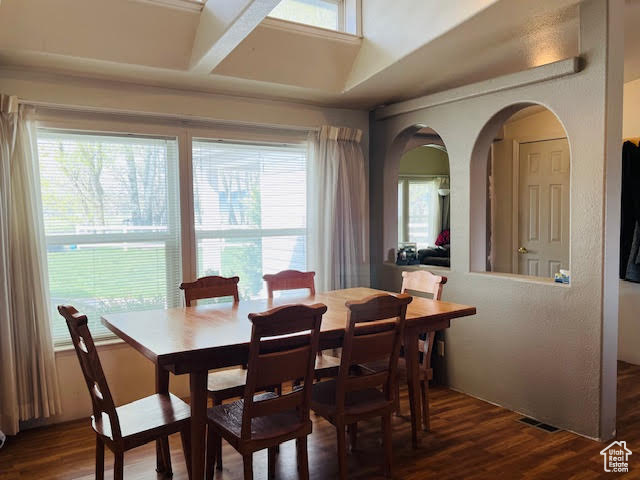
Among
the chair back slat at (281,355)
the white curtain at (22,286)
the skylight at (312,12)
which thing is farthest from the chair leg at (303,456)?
the skylight at (312,12)

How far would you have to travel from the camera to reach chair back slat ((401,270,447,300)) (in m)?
3.18

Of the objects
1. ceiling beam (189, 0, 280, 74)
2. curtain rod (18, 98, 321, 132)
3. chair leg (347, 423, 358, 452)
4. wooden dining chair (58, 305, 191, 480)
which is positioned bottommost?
chair leg (347, 423, 358, 452)

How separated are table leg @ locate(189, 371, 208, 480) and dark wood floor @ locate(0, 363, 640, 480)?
1.89 feet

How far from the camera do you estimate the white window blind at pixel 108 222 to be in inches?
134

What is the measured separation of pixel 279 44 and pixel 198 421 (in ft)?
8.26

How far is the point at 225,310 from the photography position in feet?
9.55

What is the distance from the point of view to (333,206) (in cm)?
434

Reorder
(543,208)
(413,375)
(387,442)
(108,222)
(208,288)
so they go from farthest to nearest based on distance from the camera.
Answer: (543,208)
(108,222)
(208,288)
(413,375)
(387,442)

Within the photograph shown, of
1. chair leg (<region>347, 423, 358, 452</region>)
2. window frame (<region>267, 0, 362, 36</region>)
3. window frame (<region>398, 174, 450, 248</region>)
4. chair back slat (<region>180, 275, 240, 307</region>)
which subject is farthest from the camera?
window frame (<region>398, 174, 450, 248</region>)

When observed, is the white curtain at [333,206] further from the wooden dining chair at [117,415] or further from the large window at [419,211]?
the large window at [419,211]

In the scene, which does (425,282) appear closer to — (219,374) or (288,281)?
(288,281)

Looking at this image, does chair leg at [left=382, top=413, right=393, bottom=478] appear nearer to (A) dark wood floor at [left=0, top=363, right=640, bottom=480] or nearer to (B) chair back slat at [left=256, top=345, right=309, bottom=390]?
(A) dark wood floor at [left=0, top=363, right=640, bottom=480]

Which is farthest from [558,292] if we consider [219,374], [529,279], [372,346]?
[219,374]

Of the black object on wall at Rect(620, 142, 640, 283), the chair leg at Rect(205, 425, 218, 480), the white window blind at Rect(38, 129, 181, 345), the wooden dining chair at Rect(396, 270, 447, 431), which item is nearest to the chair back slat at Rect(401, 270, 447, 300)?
the wooden dining chair at Rect(396, 270, 447, 431)
